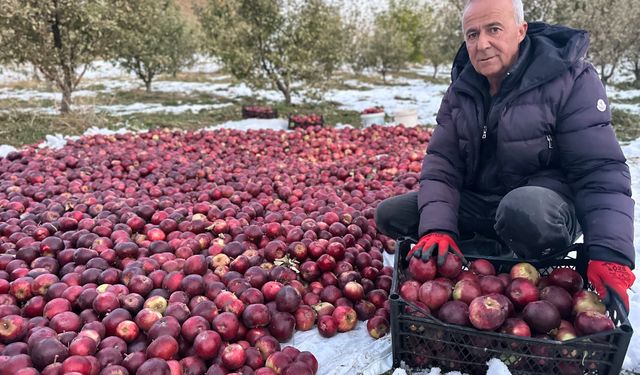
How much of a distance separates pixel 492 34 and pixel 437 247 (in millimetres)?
1252

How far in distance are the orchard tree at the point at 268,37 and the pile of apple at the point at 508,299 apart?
13.1 meters

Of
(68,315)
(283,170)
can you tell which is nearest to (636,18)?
(283,170)

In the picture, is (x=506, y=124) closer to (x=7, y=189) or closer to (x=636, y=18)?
(x=7, y=189)

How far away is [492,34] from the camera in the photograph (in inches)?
101

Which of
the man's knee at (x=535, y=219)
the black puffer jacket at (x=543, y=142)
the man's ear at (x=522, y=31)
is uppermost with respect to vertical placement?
the man's ear at (x=522, y=31)

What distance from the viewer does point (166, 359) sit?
7.43ft

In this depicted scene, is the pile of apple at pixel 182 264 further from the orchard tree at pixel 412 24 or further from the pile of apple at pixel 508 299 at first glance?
the orchard tree at pixel 412 24

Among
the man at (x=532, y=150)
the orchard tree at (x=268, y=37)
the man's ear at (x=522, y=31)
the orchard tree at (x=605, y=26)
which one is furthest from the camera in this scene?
the orchard tree at (x=268, y=37)

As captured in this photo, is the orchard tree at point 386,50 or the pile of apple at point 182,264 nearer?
the pile of apple at point 182,264

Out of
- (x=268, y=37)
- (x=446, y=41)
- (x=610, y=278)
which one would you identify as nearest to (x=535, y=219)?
(x=610, y=278)

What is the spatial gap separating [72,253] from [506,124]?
10.2ft

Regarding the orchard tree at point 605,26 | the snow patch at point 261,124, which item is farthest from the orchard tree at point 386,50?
the snow patch at point 261,124

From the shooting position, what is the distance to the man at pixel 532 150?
2291 mm

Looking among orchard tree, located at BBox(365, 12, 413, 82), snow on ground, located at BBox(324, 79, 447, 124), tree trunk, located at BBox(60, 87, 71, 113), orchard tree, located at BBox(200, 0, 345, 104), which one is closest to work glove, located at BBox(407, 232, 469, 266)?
snow on ground, located at BBox(324, 79, 447, 124)
